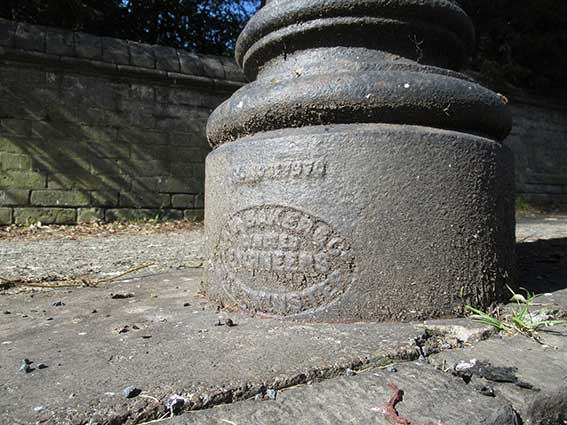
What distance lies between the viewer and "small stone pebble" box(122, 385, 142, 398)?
0.91 meters

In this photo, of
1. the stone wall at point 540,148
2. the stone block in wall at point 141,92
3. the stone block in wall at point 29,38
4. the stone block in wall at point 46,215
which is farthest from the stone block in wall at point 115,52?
the stone wall at point 540,148

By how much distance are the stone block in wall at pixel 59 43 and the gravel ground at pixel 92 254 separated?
237cm

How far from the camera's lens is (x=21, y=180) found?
583cm

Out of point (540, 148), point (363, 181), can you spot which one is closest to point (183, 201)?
point (363, 181)

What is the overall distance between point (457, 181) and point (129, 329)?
1.15 meters

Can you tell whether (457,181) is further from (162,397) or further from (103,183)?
(103,183)

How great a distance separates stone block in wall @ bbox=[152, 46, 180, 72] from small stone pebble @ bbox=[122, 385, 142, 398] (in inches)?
249

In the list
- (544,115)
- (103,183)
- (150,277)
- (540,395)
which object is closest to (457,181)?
(540,395)

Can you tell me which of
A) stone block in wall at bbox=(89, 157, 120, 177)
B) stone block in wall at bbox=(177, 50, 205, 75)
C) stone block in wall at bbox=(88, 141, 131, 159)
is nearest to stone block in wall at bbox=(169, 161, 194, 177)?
stone block in wall at bbox=(88, 141, 131, 159)

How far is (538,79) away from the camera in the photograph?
31.9 ft

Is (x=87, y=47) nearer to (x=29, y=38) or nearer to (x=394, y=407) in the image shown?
(x=29, y=38)

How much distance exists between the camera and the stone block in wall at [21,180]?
575cm

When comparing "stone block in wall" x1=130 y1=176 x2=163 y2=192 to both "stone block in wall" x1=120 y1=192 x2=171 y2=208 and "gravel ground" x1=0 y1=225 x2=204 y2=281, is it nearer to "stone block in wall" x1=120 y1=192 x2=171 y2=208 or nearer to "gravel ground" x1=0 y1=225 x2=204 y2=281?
"stone block in wall" x1=120 y1=192 x2=171 y2=208

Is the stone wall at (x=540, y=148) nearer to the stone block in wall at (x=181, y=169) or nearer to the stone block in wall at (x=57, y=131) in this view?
the stone block in wall at (x=181, y=169)
